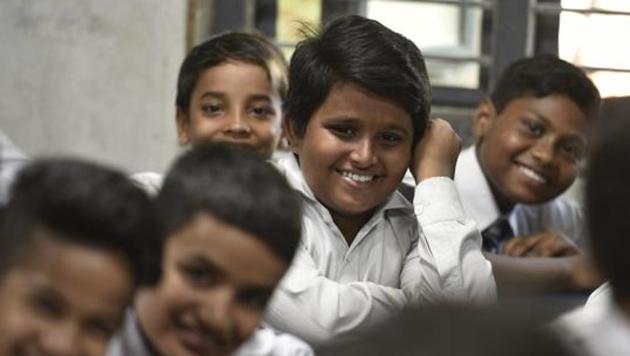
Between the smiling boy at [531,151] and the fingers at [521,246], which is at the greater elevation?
the smiling boy at [531,151]

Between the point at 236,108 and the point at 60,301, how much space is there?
6.60 ft

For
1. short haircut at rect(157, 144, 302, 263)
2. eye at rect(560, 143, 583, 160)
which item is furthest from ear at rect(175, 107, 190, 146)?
short haircut at rect(157, 144, 302, 263)

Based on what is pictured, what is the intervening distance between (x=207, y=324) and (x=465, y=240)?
101 cm

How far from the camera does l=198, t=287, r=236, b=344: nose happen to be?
2742 mm

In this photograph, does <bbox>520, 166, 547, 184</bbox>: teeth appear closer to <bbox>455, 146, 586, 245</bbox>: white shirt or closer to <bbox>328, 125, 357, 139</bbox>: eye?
<bbox>455, 146, 586, 245</bbox>: white shirt

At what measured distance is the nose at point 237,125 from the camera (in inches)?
167

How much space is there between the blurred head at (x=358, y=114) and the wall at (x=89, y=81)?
202 centimetres

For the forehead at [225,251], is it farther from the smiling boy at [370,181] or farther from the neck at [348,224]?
the neck at [348,224]

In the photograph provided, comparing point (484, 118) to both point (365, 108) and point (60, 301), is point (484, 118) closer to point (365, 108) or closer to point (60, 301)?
point (365, 108)

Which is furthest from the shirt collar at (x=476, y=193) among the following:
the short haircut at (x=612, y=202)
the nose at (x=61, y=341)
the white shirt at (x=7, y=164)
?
the short haircut at (x=612, y=202)

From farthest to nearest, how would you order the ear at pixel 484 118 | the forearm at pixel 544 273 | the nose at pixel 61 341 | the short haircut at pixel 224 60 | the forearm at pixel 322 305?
the ear at pixel 484 118 → the short haircut at pixel 224 60 → the forearm at pixel 544 273 → the forearm at pixel 322 305 → the nose at pixel 61 341

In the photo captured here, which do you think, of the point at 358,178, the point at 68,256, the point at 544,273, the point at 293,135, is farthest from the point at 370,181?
the point at 68,256

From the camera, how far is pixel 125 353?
9.27ft

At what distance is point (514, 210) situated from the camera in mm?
4887
